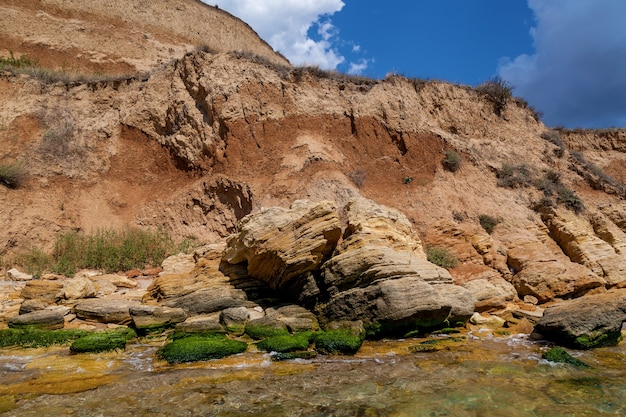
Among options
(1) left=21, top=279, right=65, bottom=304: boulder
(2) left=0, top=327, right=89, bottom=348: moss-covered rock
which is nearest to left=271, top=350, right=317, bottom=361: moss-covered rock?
(2) left=0, top=327, right=89, bottom=348: moss-covered rock

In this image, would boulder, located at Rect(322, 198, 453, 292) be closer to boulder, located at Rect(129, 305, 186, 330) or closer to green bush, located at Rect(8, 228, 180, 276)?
boulder, located at Rect(129, 305, 186, 330)

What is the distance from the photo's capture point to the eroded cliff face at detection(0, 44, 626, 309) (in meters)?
14.5

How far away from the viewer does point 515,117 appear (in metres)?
21.0

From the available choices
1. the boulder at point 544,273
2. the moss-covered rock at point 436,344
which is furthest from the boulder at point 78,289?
the boulder at point 544,273

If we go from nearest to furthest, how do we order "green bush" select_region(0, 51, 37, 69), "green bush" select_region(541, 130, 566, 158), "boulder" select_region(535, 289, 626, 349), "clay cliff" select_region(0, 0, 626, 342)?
"boulder" select_region(535, 289, 626, 349) < "clay cliff" select_region(0, 0, 626, 342) < "green bush" select_region(541, 130, 566, 158) < "green bush" select_region(0, 51, 37, 69)

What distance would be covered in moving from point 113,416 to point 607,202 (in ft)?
64.2

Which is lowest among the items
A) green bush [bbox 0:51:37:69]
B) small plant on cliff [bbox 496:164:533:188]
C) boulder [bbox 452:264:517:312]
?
boulder [bbox 452:264:517:312]

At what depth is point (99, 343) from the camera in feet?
26.1

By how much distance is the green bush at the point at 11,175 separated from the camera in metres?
14.5

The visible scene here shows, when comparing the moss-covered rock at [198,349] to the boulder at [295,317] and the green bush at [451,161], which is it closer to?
the boulder at [295,317]

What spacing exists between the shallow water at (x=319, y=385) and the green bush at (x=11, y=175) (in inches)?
352

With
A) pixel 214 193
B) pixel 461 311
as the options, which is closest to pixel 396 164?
pixel 214 193

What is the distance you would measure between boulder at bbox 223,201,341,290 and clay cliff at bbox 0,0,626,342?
128 inches

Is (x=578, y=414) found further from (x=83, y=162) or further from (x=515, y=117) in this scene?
(x=515, y=117)
